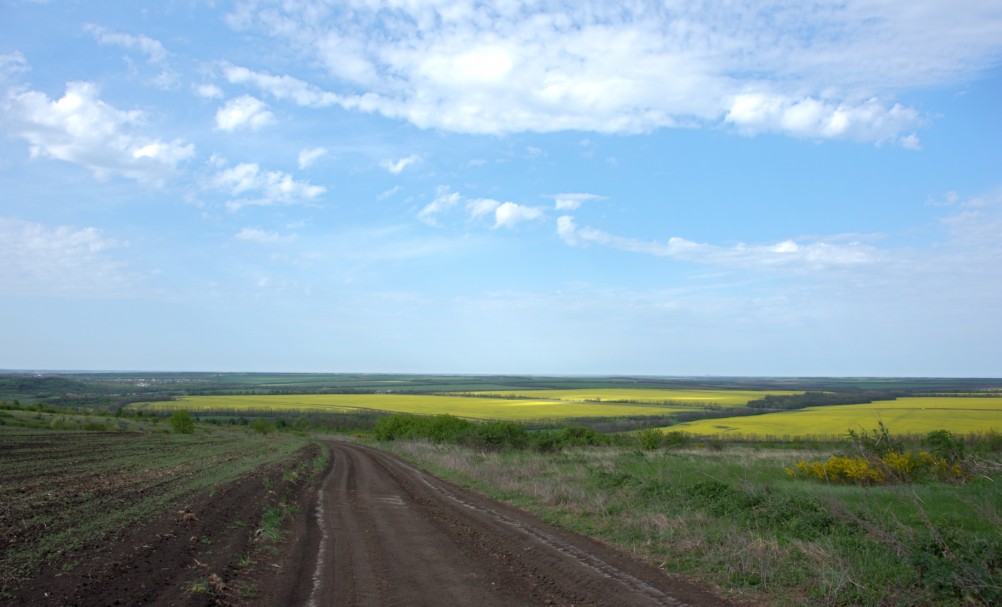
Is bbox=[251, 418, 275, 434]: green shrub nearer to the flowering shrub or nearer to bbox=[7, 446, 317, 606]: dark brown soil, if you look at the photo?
bbox=[7, 446, 317, 606]: dark brown soil

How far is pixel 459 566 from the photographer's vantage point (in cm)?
944

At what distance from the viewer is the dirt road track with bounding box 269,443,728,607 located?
305 inches

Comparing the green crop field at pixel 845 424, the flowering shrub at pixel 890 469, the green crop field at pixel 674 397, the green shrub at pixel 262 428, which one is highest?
the flowering shrub at pixel 890 469

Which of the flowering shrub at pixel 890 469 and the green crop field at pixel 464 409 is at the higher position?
the flowering shrub at pixel 890 469

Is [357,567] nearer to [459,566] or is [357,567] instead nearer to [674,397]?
[459,566]

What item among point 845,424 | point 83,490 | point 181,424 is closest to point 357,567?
point 83,490

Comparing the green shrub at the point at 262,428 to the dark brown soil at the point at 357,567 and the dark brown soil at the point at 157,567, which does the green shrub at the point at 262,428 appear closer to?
the dark brown soil at the point at 357,567

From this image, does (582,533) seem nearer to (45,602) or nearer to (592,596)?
(592,596)

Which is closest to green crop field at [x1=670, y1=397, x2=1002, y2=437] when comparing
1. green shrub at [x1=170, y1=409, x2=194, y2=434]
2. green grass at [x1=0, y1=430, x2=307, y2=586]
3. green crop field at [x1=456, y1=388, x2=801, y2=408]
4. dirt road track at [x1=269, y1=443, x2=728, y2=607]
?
green crop field at [x1=456, y1=388, x2=801, y2=408]

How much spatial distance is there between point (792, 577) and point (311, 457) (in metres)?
30.5

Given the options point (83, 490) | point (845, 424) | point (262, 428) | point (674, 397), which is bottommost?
point (262, 428)

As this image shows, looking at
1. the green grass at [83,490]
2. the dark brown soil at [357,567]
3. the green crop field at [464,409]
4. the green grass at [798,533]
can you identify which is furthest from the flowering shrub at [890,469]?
the green crop field at [464,409]

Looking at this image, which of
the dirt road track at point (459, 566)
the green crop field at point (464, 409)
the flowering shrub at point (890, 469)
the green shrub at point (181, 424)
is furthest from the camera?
the green crop field at point (464, 409)

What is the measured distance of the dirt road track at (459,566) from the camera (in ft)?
25.4
